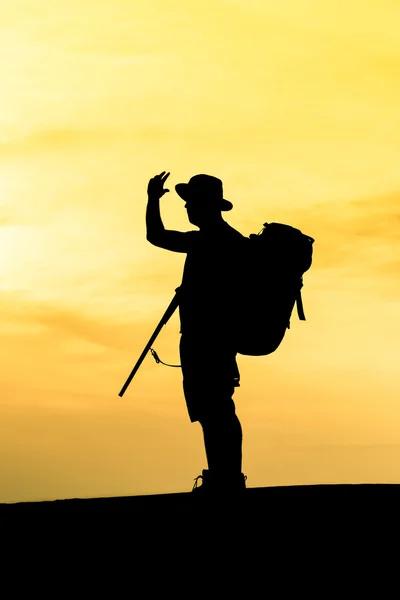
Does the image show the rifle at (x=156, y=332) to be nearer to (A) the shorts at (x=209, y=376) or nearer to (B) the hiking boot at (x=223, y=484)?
(A) the shorts at (x=209, y=376)

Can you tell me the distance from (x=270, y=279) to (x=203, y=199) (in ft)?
3.32

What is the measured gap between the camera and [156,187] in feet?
36.0

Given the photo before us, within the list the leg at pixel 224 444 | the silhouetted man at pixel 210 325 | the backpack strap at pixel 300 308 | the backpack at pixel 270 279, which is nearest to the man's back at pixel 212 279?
the silhouetted man at pixel 210 325

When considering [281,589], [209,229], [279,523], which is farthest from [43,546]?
[209,229]

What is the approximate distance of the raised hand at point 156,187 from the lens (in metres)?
11.0

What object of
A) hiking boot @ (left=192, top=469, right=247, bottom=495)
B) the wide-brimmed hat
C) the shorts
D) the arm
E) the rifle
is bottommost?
hiking boot @ (left=192, top=469, right=247, bottom=495)

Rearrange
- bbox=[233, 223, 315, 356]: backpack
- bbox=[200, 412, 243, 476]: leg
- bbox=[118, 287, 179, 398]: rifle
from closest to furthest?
1. bbox=[233, 223, 315, 356]: backpack
2. bbox=[200, 412, 243, 476]: leg
3. bbox=[118, 287, 179, 398]: rifle

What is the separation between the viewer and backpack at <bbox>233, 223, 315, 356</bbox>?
34.6 feet

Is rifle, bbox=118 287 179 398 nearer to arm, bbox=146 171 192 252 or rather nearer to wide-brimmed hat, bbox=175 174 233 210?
arm, bbox=146 171 192 252

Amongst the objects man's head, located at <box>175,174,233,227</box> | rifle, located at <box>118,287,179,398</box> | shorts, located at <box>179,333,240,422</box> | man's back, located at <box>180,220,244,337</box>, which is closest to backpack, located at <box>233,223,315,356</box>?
man's back, located at <box>180,220,244,337</box>

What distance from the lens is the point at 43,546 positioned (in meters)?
9.01

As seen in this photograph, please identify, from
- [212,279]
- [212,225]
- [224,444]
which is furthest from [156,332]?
[224,444]

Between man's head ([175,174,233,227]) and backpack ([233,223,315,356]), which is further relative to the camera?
man's head ([175,174,233,227])

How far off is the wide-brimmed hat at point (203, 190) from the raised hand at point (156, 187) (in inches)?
7.0
